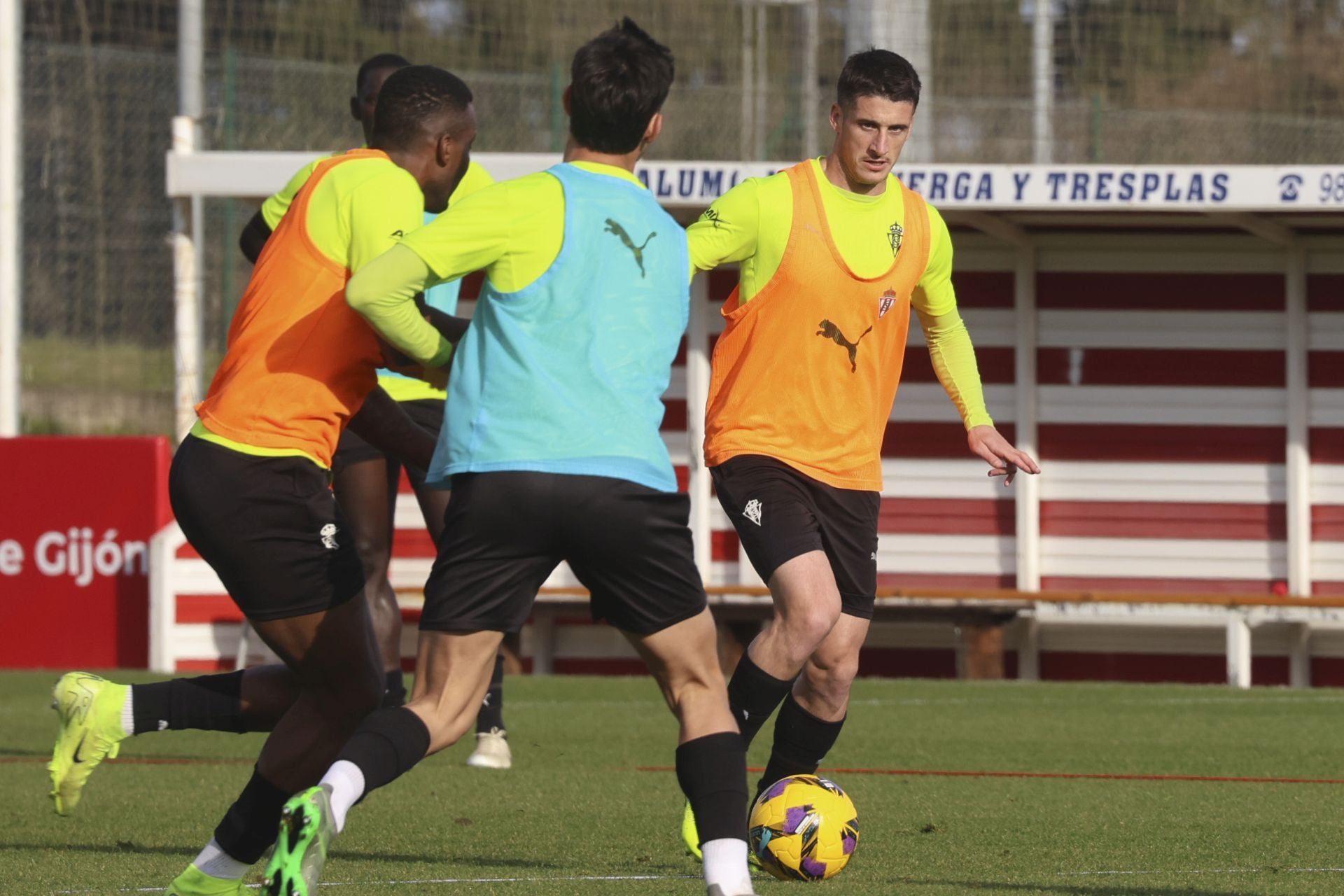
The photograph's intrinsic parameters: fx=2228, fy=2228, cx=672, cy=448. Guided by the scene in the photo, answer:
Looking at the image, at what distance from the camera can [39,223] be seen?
51.8 ft

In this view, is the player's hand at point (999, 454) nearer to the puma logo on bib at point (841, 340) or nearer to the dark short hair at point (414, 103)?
the puma logo on bib at point (841, 340)

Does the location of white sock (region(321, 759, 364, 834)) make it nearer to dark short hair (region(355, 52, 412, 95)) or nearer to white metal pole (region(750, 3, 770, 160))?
dark short hair (region(355, 52, 412, 95))

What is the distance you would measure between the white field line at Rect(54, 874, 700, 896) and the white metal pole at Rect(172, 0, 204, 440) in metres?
9.08

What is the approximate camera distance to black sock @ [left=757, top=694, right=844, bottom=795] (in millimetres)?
6305

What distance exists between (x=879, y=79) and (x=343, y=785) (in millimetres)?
2816

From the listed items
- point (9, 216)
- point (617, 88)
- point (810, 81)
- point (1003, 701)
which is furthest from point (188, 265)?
point (617, 88)

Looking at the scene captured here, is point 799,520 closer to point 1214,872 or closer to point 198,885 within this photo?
point 1214,872

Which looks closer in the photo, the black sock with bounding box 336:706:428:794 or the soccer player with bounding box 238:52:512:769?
the black sock with bounding box 336:706:428:794

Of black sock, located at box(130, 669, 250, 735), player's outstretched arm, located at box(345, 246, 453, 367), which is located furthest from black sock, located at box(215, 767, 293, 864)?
player's outstretched arm, located at box(345, 246, 453, 367)

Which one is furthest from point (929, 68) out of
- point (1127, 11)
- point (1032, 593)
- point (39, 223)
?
point (39, 223)

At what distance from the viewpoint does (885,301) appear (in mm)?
6344

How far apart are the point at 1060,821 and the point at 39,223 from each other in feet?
35.7

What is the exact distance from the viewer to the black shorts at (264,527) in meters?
5.14

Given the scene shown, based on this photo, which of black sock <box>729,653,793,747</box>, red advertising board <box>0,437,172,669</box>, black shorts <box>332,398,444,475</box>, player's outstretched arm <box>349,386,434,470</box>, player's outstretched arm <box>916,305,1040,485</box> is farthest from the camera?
red advertising board <box>0,437,172,669</box>
